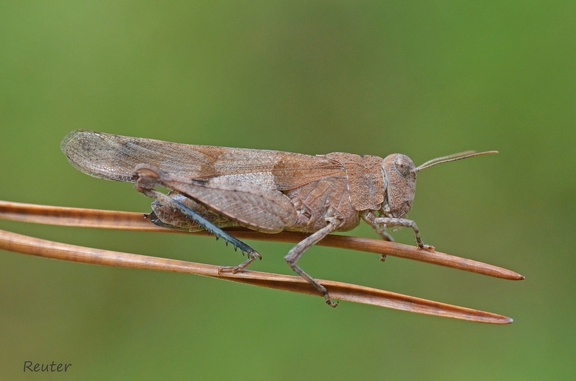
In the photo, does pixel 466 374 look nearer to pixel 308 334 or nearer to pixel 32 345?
pixel 308 334

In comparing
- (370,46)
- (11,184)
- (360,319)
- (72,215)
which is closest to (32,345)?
(11,184)

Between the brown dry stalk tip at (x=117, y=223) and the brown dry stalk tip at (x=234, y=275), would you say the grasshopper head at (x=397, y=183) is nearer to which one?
the brown dry stalk tip at (x=117, y=223)

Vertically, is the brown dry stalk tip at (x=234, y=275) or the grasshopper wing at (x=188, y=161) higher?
the grasshopper wing at (x=188, y=161)

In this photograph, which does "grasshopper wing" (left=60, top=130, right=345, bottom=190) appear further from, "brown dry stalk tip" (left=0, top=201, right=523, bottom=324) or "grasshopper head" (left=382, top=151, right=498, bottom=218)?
"brown dry stalk tip" (left=0, top=201, right=523, bottom=324)

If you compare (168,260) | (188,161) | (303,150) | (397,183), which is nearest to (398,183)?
(397,183)

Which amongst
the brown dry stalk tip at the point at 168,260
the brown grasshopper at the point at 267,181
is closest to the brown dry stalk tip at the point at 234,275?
the brown dry stalk tip at the point at 168,260

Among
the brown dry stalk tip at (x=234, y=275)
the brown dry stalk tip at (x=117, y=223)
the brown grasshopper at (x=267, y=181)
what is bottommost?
the brown dry stalk tip at (x=234, y=275)

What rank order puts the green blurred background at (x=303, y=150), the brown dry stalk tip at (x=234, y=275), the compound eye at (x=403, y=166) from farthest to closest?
the green blurred background at (x=303, y=150)
the compound eye at (x=403, y=166)
the brown dry stalk tip at (x=234, y=275)
